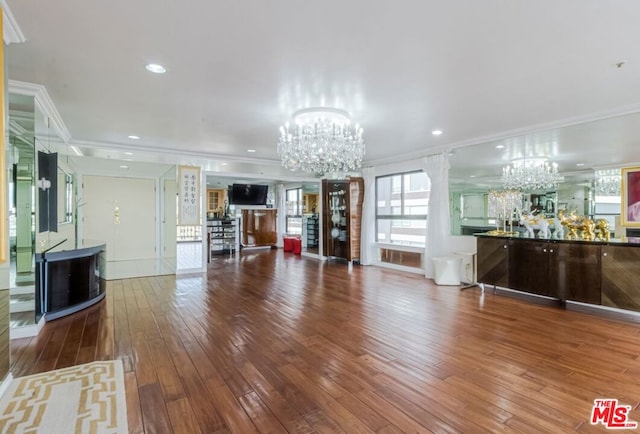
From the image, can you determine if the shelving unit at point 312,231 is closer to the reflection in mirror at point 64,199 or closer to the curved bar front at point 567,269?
the curved bar front at point 567,269

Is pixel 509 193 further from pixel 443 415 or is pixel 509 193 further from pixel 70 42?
pixel 70 42

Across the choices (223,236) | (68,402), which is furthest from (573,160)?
(223,236)

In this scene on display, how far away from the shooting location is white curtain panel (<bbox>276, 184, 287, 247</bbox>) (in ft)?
38.4

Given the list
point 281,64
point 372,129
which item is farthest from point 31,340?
point 372,129

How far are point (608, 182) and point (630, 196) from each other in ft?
0.97

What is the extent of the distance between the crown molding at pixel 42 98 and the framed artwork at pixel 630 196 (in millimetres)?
7038

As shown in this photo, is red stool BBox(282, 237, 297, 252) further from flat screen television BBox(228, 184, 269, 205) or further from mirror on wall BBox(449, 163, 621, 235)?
mirror on wall BBox(449, 163, 621, 235)

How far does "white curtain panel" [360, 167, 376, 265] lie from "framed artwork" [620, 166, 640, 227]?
184 inches

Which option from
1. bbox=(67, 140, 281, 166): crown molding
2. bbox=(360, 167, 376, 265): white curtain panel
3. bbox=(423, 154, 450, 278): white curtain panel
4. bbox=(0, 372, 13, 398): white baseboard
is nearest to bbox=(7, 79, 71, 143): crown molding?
bbox=(67, 140, 281, 166): crown molding

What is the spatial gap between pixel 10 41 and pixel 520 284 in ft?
20.7

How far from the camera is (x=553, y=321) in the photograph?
3756mm

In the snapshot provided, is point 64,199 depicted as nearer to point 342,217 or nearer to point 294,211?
point 342,217

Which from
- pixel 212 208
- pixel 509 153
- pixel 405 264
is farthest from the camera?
pixel 212 208

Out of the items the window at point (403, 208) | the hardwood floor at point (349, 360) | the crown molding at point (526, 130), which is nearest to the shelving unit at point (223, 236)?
the window at point (403, 208)
